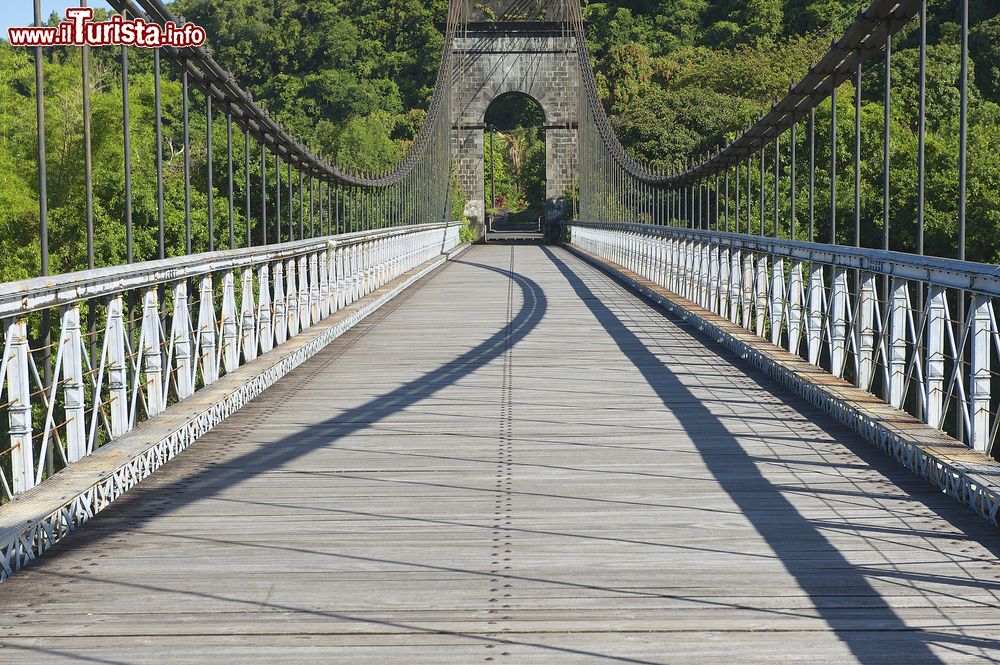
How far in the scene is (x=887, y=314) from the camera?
23.2 ft

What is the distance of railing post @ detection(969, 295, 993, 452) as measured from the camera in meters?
5.57

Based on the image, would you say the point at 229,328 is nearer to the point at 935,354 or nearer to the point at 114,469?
the point at 114,469

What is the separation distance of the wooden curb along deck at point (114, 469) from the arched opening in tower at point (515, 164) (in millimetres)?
74140

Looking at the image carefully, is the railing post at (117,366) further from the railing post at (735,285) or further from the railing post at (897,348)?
the railing post at (735,285)

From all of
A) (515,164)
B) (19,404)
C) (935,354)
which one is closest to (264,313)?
(935,354)

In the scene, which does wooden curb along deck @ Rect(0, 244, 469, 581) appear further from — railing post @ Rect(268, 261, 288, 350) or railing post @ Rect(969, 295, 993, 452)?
railing post @ Rect(969, 295, 993, 452)

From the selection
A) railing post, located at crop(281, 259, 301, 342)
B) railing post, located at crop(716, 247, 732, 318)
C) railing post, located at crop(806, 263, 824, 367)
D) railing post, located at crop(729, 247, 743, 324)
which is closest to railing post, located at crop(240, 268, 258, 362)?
railing post, located at crop(281, 259, 301, 342)

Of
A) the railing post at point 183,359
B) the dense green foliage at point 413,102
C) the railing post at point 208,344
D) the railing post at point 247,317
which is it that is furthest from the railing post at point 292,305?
the dense green foliage at point 413,102

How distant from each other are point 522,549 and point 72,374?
1.97 metres

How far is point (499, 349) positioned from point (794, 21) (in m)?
76.6

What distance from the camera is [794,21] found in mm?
84688

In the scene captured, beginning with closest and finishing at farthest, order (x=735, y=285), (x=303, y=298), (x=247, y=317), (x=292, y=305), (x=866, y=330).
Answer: (x=866, y=330) → (x=247, y=317) → (x=292, y=305) → (x=303, y=298) → (x=735, y=285)

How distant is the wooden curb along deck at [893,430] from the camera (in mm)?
5180

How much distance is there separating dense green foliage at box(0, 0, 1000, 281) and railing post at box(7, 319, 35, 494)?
2071 centimetres
